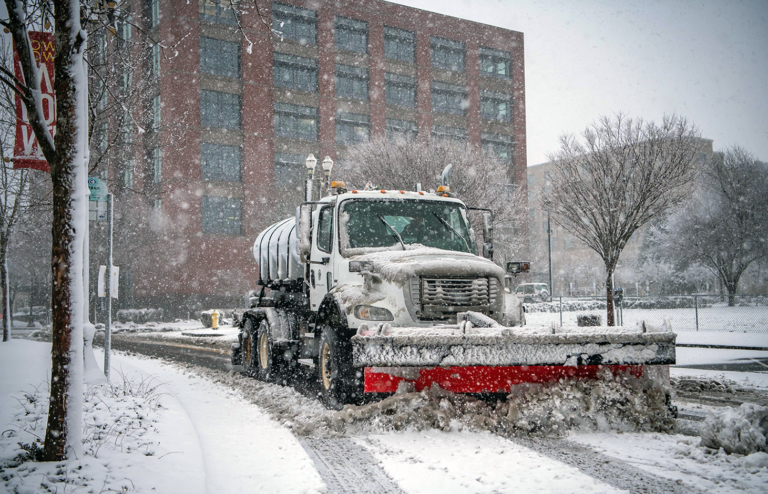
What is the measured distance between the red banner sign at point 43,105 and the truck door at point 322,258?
142 inches

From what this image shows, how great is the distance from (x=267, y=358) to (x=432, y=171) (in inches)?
752

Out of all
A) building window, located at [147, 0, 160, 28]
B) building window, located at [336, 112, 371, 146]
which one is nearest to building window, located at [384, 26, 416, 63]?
building window, located at [336, 112, 371, 146]

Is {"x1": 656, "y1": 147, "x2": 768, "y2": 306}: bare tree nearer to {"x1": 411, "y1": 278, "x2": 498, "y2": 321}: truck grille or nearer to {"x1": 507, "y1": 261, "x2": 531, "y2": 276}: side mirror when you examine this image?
{"x1": 507, "y1": 261, "x2": 531, "y2": 276}: side mirror

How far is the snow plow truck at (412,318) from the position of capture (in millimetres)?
6301

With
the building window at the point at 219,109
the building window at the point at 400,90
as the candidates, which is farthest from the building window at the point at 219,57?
the building window at the point at 400,90

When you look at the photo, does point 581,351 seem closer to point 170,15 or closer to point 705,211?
point 705,211

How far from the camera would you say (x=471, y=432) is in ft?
21.0

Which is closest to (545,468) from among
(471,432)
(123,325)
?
(471,432)

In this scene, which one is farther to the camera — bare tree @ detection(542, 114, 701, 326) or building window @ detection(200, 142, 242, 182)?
building window @ detection(200, 142, 242, 182)

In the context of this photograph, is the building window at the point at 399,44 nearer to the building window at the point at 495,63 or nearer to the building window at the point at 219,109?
the building window at the point at 495,63

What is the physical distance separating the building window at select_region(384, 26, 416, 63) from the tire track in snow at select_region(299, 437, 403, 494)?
157 feet

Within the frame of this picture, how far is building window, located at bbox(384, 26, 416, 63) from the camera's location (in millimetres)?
51312

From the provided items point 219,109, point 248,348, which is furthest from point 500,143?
point 248,348

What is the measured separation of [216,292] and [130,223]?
281 inches
